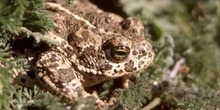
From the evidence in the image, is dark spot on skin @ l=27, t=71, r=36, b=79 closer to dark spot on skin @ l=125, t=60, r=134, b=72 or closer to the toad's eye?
the toad's eye

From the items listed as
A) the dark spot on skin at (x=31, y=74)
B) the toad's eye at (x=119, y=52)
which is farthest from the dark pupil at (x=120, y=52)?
the dark spot on skin at (x=31, y=74)

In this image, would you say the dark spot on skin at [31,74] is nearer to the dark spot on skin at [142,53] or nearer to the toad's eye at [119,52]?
the toad's eye at [119,52]

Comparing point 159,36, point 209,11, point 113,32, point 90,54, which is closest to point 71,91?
point 90,54

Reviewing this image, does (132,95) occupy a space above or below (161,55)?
below

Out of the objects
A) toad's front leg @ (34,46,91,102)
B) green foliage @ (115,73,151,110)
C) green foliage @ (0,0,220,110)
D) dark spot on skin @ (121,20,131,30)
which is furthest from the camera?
dark spot on skin @ (121,20,131,30)

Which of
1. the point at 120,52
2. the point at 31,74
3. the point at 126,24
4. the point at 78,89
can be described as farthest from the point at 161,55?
the point at 31,74

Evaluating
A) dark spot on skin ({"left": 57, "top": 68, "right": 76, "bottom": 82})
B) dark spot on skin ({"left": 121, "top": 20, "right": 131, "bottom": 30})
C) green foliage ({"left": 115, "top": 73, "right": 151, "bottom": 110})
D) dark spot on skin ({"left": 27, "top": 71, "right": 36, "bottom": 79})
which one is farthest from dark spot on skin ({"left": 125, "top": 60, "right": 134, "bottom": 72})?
dark spot on skin ({"left": 27, "top": 71, "right": 36, "bottom": 79})

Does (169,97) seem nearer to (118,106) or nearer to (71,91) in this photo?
(118,106)

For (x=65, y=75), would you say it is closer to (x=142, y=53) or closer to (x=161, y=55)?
(x=142, y=53)
